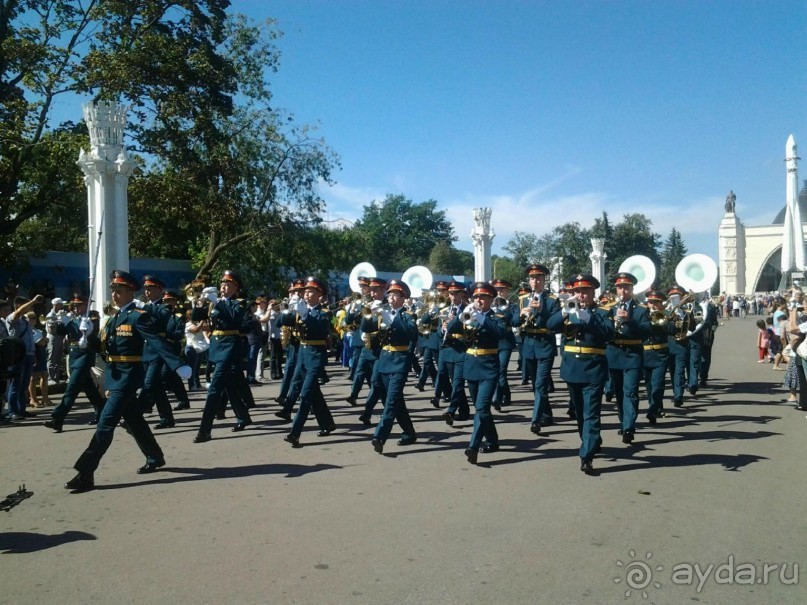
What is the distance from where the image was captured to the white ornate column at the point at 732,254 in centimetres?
8262

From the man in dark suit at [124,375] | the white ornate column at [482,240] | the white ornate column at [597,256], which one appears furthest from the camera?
the white ornate column at [597,256]

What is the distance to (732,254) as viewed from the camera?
82625mm

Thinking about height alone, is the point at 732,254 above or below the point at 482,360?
above

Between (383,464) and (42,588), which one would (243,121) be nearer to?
(383,464)

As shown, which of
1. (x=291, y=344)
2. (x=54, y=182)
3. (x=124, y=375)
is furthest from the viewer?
(x=54, y=182)

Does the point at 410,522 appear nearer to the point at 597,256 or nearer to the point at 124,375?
the point at 124,375

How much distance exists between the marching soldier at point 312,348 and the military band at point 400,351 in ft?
0.05

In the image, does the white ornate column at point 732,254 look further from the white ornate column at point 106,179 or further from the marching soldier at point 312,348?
the marching soldier at point 312,348

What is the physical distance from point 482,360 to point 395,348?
A: 1201mm

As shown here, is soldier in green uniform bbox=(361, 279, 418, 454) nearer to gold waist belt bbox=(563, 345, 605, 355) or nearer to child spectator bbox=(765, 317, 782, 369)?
gold waist belt bbox=(563, 345, 605, 355)

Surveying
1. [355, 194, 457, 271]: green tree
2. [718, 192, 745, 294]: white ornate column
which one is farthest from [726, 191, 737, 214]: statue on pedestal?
[355, 194, 457, 271]: green tree

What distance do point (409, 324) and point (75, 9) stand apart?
15.6 m
